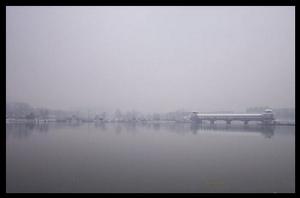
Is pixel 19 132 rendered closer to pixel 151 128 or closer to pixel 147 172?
pixel 151 128

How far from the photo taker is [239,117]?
69.8ft

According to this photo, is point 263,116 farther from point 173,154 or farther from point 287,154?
point 173,154

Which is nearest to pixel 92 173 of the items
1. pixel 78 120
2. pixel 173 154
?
pixel 173 154

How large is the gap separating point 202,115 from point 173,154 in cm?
1958

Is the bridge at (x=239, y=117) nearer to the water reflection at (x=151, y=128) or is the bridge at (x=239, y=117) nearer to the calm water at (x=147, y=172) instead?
the water reflection at (x=151, y=128)

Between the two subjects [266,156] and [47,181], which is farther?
[266,156]

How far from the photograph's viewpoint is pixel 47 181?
319cm

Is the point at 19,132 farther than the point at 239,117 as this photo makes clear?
No

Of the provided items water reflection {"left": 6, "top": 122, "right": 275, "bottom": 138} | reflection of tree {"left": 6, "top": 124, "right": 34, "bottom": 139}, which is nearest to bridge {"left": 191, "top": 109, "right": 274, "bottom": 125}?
water reflection {"left": 6, "top": 122, "right": 275, "bottom": 138}

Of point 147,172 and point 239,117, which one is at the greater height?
point 147,172

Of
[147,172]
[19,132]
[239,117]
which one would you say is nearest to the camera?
[147,172]

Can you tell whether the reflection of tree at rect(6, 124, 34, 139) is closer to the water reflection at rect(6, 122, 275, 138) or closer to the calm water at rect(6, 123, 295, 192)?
the water reflection at rect(6, 122, 275, 138)

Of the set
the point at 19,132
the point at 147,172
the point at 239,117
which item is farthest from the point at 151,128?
the point at 147,172

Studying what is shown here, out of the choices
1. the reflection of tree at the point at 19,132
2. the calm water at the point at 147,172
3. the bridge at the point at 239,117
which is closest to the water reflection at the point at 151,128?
the reflection of tree at the point at 19,132
